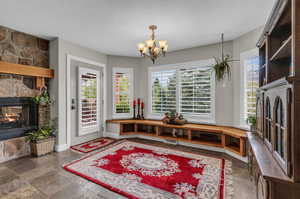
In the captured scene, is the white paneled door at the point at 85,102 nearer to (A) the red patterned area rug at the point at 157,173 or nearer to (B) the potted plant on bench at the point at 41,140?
(B) the potted plant on bench at the point at 41,140

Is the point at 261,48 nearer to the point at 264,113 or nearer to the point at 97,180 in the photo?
the point at 264,113

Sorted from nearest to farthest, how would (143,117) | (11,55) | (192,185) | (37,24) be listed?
(192,185) < (37,24) < (11,55) < (143,117)

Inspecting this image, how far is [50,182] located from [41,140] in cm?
137

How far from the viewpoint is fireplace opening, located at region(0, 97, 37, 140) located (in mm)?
2905

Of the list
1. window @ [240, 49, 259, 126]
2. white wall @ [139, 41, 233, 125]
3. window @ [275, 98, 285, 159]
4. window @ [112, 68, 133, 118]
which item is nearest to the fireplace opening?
window @ [112, 68, 133, 118]

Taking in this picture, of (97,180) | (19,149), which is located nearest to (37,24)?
(19,149)

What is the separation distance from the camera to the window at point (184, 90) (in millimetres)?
3797

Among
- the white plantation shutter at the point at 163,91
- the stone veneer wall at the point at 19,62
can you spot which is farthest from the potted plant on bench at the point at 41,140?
the white plantation shutter at the point at 163,91

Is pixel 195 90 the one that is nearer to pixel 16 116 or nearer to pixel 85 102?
pixel 85 102

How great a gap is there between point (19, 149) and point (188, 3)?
4.35m

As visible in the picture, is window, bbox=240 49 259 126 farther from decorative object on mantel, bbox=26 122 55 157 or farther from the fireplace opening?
the fireplace opening

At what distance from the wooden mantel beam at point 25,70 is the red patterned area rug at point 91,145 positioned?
189 centimetres

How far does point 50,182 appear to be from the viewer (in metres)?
2.13

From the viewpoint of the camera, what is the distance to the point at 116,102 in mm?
4730
